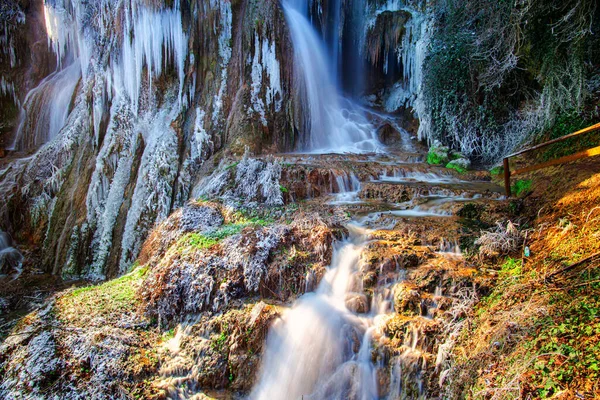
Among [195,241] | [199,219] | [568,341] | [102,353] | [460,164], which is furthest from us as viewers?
[460,164]

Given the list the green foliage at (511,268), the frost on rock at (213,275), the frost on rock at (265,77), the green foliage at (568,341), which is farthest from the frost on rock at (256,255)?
the frost on rock at (265,77)

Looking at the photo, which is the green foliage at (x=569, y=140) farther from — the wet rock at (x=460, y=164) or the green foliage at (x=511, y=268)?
the green foliage at (x=511, y=268)

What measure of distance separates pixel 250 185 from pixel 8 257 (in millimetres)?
9398

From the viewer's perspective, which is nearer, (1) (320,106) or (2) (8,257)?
(2) (8,257)

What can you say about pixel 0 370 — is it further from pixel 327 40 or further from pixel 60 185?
pixel 327 40

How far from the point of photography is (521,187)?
268 inches

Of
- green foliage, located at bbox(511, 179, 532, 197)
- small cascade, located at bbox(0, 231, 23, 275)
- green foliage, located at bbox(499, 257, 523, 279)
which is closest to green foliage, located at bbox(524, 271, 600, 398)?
green foliage, located at bbox(499, 257, 523, 279)

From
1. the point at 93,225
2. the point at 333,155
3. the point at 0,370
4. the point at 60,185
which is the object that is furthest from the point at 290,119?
the point at 0,370

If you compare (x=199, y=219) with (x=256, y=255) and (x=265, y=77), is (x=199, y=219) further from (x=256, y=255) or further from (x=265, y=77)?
Answer: (x=265, y=77)

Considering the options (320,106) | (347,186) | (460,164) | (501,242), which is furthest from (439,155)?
(501,242)

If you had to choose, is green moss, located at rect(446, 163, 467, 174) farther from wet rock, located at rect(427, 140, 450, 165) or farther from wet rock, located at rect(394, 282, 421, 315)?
wet rock, located at rect(394, 282, 421, 315)

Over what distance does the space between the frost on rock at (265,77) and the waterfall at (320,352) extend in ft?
26.6

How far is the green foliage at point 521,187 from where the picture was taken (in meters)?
6.47

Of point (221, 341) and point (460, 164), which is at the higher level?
point (460, 164)
